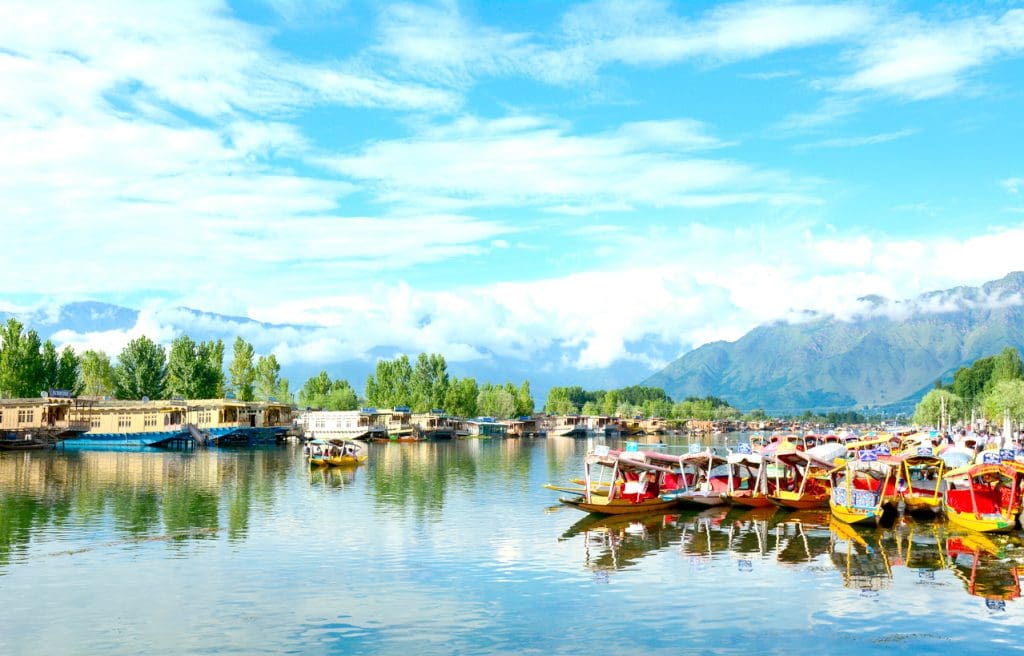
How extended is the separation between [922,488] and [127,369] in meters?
143

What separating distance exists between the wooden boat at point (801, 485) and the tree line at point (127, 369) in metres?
122

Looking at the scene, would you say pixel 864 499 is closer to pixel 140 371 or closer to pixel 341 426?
pixel 341 426

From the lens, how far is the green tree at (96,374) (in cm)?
16950

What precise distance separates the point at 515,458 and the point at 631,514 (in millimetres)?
64401

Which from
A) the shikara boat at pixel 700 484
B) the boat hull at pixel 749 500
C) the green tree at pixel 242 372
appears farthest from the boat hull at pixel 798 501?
the green tree at pixel 242 372

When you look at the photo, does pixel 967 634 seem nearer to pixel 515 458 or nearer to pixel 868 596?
pixel 868 596

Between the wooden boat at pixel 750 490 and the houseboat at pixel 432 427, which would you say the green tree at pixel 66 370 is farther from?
the wooden boat at pixel 750 490

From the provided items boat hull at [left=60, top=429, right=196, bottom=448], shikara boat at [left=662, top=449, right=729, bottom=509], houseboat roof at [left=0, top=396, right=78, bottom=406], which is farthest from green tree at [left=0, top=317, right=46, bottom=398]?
shikara boat at [left=662, top=449, right=729, bottom=509]

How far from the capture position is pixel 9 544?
41688 mm

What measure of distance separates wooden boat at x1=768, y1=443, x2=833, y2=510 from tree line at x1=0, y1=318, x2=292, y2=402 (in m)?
122

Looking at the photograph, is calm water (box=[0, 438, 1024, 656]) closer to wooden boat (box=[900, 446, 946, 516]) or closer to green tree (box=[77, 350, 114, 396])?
wooden boat (box=[900, 446, 946, 516])

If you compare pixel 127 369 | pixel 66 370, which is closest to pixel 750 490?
pixel 66 370

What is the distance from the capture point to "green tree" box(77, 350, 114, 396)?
169500 millimetres

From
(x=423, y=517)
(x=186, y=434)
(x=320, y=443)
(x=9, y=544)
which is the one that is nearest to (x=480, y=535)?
(x=423, y=517)
